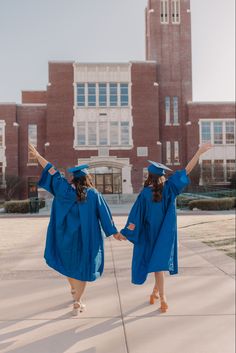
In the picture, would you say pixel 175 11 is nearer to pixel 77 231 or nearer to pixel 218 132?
pixel 218 132

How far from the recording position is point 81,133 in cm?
3566

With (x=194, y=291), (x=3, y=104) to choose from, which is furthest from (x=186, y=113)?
(x=194, y=291)

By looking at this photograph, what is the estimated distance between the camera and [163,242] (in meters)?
4.00

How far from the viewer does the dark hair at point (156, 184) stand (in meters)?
4.05

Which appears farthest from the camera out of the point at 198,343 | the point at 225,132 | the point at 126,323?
the point at 225,132

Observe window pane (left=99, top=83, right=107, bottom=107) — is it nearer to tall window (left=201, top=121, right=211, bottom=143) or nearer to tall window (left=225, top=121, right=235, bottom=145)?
tall window (left=201, top=121, right=211, bottom=143)

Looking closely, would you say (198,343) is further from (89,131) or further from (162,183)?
(89,131)

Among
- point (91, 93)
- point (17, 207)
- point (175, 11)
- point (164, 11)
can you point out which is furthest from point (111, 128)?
point (17, 207)

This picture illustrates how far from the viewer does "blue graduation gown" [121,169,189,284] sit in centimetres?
404

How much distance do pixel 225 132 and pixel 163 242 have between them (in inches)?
1413

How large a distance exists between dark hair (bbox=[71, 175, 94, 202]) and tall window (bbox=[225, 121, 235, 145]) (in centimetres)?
3596

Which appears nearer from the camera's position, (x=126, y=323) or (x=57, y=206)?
(x=126, y=323)

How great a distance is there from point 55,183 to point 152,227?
4.23 feet

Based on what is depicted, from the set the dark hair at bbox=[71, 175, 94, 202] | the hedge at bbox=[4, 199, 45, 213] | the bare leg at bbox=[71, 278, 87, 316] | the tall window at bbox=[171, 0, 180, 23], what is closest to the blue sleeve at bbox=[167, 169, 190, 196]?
the dark hair at bbox=[71, 175, 94, 202]
